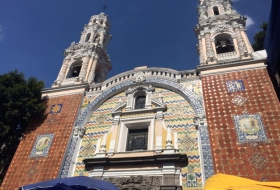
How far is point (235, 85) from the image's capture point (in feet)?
30.7

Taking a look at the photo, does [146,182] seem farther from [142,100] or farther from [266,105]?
[266,105]

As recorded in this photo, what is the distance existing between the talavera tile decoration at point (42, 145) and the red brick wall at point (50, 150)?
0.16 metres

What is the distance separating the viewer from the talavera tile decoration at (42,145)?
32.3 ft

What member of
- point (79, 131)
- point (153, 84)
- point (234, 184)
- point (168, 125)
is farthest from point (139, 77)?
point (234, 184)

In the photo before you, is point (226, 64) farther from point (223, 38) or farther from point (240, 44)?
point (223, 38)

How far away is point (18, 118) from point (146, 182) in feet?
23.1

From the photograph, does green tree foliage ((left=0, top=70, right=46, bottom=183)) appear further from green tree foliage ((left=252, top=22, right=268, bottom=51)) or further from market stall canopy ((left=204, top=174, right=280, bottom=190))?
green tree foliage ((left=252, top=22, right=268, bottom=51))

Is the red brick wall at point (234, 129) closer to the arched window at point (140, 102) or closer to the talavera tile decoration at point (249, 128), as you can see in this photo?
the talavera tile decoration at point (249, 128)

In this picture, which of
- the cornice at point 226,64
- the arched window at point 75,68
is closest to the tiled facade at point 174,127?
the cornice at point 226,64

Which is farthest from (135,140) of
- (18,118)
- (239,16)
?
(239,16)

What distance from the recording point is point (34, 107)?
11188mm

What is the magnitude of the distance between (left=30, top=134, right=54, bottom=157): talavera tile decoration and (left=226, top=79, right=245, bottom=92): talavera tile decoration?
26.4ft

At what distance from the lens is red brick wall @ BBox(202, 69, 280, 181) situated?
6.94 metres

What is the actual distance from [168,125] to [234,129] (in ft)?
8.52
